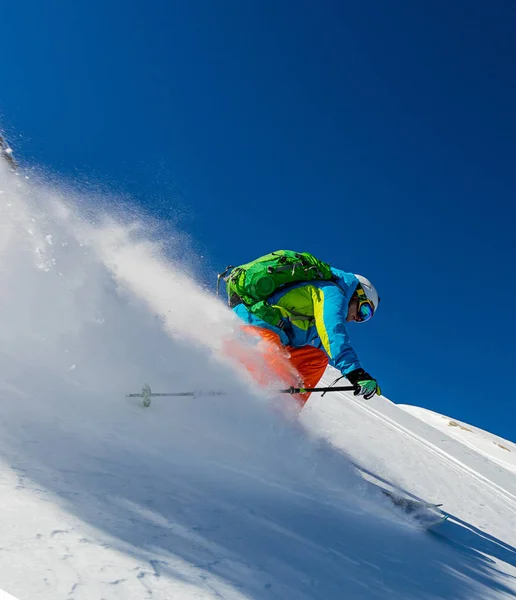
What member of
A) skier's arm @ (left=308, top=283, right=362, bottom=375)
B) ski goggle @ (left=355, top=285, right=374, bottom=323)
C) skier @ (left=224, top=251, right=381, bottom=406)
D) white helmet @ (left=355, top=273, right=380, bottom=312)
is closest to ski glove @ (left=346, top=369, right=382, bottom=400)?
skier's arm @ (left=308, top=283, right=362, bottom=375)

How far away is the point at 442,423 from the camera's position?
931 inches

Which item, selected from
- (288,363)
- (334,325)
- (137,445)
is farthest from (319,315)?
(137,445)

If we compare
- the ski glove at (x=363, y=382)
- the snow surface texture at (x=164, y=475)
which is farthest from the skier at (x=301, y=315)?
the ski glove at (x=363, y=382)

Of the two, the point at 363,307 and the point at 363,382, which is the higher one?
the point at 363,307

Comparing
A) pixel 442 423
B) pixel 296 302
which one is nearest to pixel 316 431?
pixel 296 302

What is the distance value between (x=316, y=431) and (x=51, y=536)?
5190 millimetres

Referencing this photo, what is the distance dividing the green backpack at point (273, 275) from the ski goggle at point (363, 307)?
0.41 m

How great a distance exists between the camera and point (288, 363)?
613 cm

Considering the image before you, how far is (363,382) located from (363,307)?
4.23 ft

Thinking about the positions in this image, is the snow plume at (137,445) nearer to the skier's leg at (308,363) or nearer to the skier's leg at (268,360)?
the skier's leg at (268,360)

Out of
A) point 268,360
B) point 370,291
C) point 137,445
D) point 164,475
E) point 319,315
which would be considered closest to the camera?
point 164,475

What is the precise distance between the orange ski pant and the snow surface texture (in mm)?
237

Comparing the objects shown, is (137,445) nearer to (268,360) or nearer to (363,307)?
(268,360)

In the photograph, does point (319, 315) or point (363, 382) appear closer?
point (363, 382)
